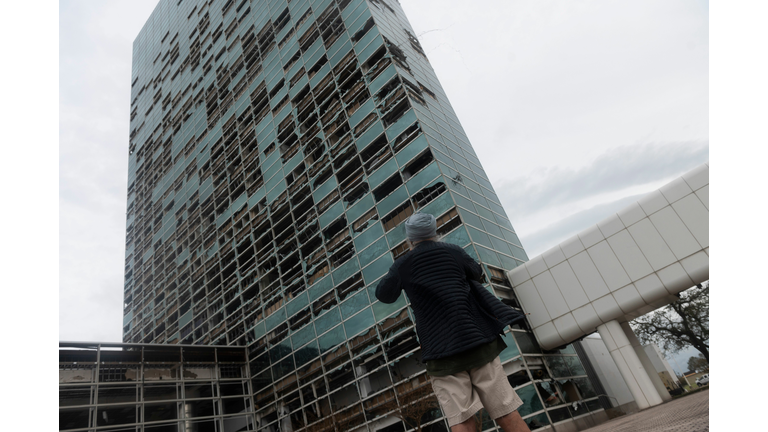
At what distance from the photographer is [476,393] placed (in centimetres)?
274

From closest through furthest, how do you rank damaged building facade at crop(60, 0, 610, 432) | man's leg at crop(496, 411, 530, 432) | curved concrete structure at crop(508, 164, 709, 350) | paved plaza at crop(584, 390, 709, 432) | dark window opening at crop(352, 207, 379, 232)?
man's leg at crop(496, 411, 530, 432), paved plaza at crop(584, 390, 709, 432), curved concrete structure at crop(508, 164, 709, 350), damaged building facade at crop(60, 0, 610, 432), dark window opening at crop(352, 207, 379, 232)

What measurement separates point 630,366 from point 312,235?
16007 mm

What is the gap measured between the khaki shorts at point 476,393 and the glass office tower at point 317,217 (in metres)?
14.6

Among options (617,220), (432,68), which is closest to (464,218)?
(617,220)

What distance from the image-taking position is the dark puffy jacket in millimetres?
2729

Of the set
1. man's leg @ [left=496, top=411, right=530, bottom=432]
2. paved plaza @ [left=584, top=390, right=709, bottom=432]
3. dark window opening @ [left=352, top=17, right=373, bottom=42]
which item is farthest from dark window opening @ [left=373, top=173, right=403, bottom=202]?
man's leg @ [left=496, top=411, right=530, bottom=432]

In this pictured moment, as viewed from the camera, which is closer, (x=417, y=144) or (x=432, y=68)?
(x=417, y=144)

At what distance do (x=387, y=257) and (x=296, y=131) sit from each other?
1213 centimetres

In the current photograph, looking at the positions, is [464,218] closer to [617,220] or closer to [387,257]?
[387,257]

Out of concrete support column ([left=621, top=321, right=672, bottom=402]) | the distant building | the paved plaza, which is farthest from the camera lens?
the distant building

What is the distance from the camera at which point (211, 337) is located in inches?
1119

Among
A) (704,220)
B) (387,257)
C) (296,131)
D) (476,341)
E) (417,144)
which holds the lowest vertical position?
(476,341)

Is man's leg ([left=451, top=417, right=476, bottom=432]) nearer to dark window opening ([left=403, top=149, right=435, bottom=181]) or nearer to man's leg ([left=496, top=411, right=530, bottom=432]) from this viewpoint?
man's leg ([left=496, top=411, right=530, bottom=432])

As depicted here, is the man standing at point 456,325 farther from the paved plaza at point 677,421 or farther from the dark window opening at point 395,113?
the dark window opening at point 395,113
